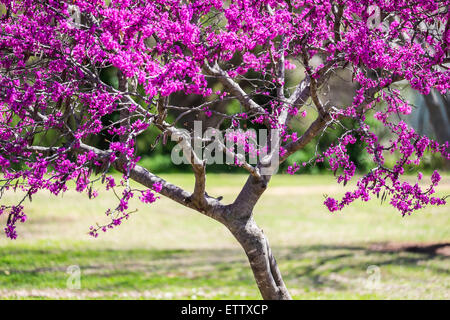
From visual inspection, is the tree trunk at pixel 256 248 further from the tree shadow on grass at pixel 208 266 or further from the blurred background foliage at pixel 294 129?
the blurred background foliage at pixel 294 129

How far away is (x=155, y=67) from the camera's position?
471 cm

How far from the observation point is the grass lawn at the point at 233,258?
9.50 meters

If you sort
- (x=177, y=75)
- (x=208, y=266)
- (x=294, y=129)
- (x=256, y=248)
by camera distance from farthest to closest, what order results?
1. (x=294, y=129)
2. (x=208, y=266)
3. (x=256, y=248)
4. (x=177, y=75)

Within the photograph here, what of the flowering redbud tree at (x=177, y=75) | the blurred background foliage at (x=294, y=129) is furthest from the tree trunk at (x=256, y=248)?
the blurred background foliage at (x=294, y=129)

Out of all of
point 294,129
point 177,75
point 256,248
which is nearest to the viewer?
point 177,75

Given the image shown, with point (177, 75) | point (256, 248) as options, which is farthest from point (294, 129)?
point (177, 75)

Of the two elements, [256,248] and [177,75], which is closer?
[177,75]

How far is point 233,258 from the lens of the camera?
39.2 ft

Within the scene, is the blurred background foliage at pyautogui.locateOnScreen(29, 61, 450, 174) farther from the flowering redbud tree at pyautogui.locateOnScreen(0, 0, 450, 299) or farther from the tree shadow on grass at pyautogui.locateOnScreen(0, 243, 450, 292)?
the flowering redbud tree at pyautogui.locateOnScreen(0, 0, 450, 299)

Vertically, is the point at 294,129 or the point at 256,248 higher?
the point at 294,129

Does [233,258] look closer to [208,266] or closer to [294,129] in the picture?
[208,266]

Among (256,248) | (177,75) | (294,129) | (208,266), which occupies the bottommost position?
(208,266)

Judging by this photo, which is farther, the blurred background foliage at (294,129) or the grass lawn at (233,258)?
the blurred background foliage at (294,129)
